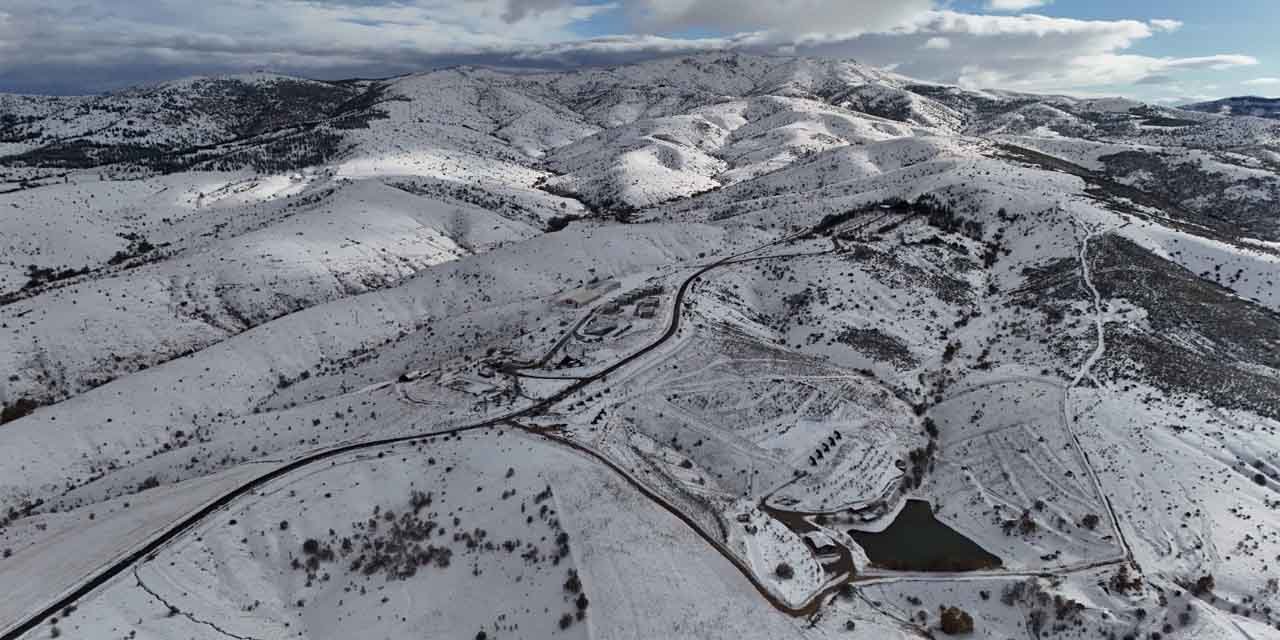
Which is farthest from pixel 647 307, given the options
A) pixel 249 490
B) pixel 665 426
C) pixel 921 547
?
pixel 249 490

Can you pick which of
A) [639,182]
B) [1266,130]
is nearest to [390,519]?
[639,182]

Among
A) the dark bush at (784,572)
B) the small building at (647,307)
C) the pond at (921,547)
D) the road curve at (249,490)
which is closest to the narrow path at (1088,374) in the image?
the pond at (921,547)

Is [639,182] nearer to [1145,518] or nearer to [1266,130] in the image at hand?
[1145,518]

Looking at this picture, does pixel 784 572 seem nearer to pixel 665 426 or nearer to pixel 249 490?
pixel 665 426

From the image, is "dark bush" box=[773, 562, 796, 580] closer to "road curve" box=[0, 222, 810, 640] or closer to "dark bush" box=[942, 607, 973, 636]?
"road curve" box=[0, 222, 810, 640]

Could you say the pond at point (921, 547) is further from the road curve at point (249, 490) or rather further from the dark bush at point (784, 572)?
the road curve at point (249, 490)

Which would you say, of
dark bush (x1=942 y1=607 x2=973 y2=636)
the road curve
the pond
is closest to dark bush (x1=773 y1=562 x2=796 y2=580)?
the road curve
